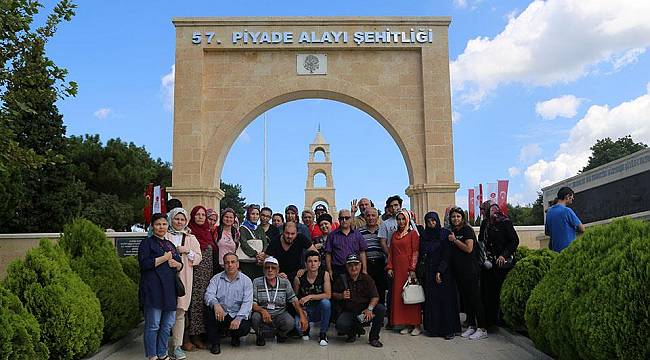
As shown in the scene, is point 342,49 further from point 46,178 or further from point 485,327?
point 46,178

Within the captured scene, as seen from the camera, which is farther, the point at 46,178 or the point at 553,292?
the point at 46,178

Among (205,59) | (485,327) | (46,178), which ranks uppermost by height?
(205,59)

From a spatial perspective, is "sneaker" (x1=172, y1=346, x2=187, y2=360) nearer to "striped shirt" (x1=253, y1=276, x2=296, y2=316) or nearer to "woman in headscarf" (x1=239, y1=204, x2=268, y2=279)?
"striped shirt" (x1=253, y1=276, x2=296, y2=316)

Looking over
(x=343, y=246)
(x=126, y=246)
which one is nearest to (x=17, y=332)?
(x=343, y=246)

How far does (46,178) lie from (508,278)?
20660 millimetres

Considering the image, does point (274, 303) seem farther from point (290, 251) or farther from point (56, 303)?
point (56, 303)

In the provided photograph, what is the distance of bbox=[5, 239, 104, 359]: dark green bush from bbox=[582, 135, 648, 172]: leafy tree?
36647mm

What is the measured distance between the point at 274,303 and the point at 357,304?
920mm

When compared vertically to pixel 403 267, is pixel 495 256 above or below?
above

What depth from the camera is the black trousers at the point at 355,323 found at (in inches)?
233

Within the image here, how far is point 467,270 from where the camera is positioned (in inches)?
248

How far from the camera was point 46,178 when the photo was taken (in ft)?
71.9

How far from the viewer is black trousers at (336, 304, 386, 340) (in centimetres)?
592

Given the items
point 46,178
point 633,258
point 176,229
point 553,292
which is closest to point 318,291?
point 176,229
